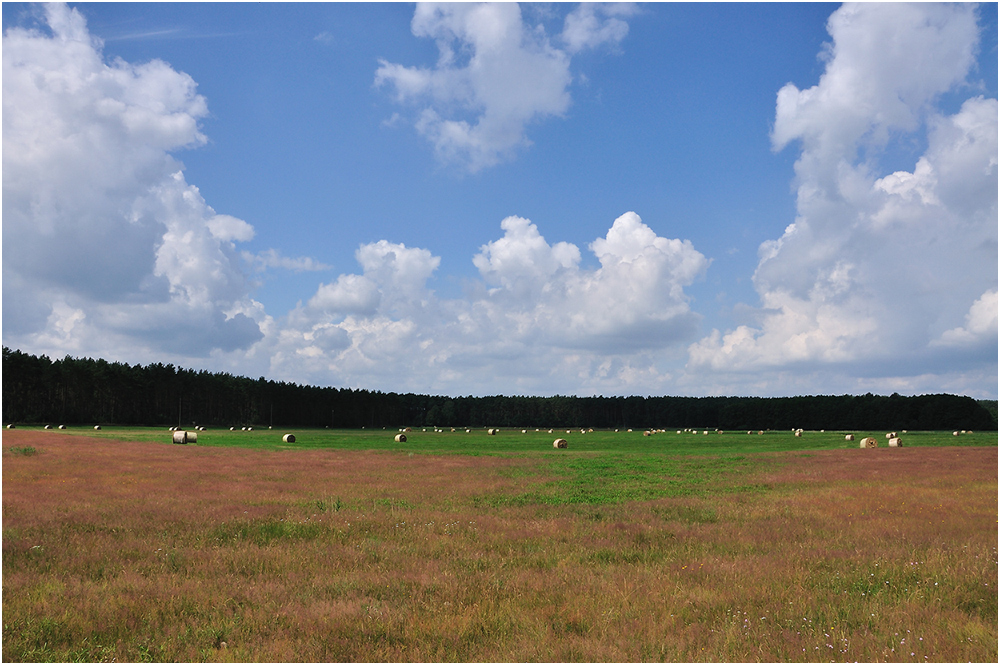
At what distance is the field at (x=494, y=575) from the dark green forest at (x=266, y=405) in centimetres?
11202

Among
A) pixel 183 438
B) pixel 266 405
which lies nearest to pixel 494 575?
pixel 183 438

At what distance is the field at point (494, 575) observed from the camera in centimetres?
790

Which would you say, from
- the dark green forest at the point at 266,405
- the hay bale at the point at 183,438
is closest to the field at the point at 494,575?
Result: the hay bale at the point at 183,438

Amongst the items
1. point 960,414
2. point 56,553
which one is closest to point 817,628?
point 56,553

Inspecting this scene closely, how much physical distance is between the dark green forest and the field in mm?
112018

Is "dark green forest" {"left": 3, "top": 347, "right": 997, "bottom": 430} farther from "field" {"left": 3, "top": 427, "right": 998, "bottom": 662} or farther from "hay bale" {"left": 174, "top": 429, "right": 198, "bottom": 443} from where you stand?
"field" {"left": 3, "top": 427, "right": 998, "bottom": 662}

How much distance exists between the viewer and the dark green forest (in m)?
114

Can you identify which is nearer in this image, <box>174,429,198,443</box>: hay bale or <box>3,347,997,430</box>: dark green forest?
<box>174,429,198,443</box>: hay bale

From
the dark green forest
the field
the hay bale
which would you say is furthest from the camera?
the dark green forest

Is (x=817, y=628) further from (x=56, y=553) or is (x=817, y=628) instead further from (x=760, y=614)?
(x=56, y=553)

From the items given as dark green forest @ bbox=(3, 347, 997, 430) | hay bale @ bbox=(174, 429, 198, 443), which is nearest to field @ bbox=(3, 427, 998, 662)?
hay bale @ bbox=(174, 429, 198, 443)

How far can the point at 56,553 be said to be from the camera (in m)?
12.4

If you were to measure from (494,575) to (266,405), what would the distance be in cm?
15462

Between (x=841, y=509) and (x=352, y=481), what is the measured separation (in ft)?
65.8
